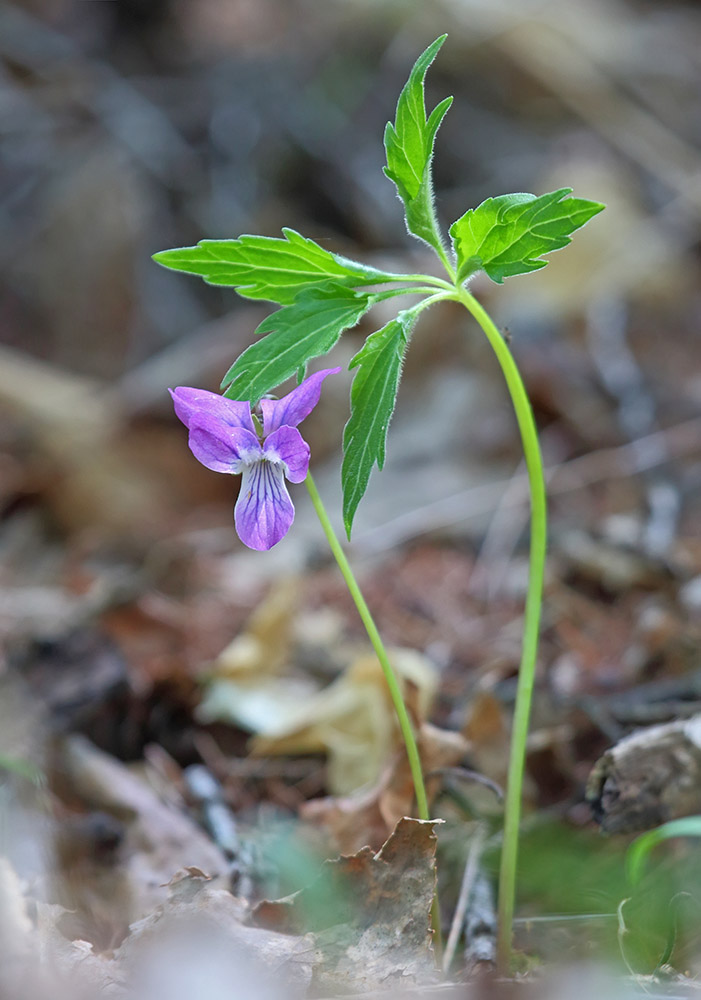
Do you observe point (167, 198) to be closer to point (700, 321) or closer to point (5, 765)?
point (700, 321)

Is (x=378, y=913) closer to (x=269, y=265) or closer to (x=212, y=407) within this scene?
(x=212, y=407)

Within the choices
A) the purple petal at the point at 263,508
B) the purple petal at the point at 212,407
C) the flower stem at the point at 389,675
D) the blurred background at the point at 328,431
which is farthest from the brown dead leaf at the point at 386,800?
the purple petal at the point at 212,407

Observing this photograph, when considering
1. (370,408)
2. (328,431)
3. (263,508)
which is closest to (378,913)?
(263,508)

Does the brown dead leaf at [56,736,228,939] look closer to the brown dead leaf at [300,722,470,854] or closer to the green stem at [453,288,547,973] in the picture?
the brown dead leaf at [300,722,470,854]

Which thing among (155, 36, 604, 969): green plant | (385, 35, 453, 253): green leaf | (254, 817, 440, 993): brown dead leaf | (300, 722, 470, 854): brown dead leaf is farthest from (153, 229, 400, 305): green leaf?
(300, 722, 470, 854): brown dead leaf

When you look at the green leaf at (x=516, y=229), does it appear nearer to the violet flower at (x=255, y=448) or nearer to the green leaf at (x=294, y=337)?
the green leaf at (x=294, y=337)

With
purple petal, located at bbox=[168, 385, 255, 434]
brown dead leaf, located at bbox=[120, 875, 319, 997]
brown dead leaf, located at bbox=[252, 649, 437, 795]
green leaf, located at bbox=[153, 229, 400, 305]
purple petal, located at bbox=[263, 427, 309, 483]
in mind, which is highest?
green leaf, located at bbox=[153, 229, 400, 305]
